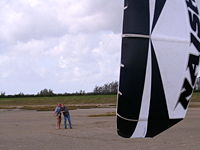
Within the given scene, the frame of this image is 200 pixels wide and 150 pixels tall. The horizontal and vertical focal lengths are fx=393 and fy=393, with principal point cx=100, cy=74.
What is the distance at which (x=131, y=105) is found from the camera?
3234 millimetres

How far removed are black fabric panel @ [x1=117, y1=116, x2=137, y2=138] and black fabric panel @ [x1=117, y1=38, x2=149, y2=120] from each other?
0.09 m

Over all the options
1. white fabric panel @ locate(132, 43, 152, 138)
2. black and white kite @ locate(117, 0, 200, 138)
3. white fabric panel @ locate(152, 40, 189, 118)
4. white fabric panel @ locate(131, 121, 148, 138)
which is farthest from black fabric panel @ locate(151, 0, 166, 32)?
white fabric panel @ locate(131, 121, 148, 138)

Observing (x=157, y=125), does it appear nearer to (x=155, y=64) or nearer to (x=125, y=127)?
(x=125, y=127)

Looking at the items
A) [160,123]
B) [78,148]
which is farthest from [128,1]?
[78,148]

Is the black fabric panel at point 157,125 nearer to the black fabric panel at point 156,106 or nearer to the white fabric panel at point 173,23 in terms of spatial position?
the black fabric panel at point 156,106

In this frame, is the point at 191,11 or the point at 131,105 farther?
the point at 191,11

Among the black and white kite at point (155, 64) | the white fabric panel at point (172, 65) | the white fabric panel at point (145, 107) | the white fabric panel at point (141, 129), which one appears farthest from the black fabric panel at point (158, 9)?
the white fabric panel at point (141, 129)

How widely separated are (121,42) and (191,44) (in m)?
0.70

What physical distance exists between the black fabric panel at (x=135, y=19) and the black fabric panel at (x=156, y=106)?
0.19 meters

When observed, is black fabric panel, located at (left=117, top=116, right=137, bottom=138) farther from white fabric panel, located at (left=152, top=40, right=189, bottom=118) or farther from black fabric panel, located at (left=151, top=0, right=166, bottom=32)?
black fabric panel, located at (left=151, top=0, right=166, bottom=32)

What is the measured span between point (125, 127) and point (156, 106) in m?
0.32

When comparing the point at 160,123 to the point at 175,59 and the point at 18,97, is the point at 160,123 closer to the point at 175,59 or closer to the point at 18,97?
the point at 175,59

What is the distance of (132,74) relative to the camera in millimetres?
3121

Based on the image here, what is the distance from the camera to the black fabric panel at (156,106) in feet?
10.7
